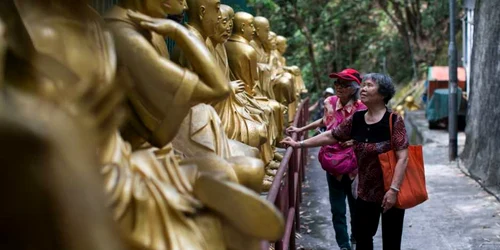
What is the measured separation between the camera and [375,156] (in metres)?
5.00

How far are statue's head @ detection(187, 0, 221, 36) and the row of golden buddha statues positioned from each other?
2.06 feet

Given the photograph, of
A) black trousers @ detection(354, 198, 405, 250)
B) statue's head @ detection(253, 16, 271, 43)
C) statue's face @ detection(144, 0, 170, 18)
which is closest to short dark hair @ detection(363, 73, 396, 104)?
black trousers @ detection(354, 198, 405, 250)

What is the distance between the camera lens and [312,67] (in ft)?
77.3

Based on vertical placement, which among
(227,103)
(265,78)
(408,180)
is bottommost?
(408,180)

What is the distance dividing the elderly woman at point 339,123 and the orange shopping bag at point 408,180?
1119 mm

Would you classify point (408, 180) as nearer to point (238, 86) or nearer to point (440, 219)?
point (238, 86)

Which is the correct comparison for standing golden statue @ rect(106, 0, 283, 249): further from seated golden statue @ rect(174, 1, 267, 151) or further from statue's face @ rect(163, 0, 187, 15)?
seated golden statue @ rect(174, 1, 267, 151)

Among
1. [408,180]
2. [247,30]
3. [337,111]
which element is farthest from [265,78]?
[408,180]

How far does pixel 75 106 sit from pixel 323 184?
9.00 metres

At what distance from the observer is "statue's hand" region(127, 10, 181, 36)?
3.31 metres

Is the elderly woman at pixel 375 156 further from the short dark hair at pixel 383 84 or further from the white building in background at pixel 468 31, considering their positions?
the white building in background at pixel 468 31

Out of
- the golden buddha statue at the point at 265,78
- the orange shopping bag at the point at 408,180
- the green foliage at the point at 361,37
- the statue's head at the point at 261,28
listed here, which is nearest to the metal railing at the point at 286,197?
the orange shopping bag at the point at 408,180

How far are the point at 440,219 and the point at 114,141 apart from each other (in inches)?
240

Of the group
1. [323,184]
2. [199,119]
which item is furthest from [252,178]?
[323,184]
